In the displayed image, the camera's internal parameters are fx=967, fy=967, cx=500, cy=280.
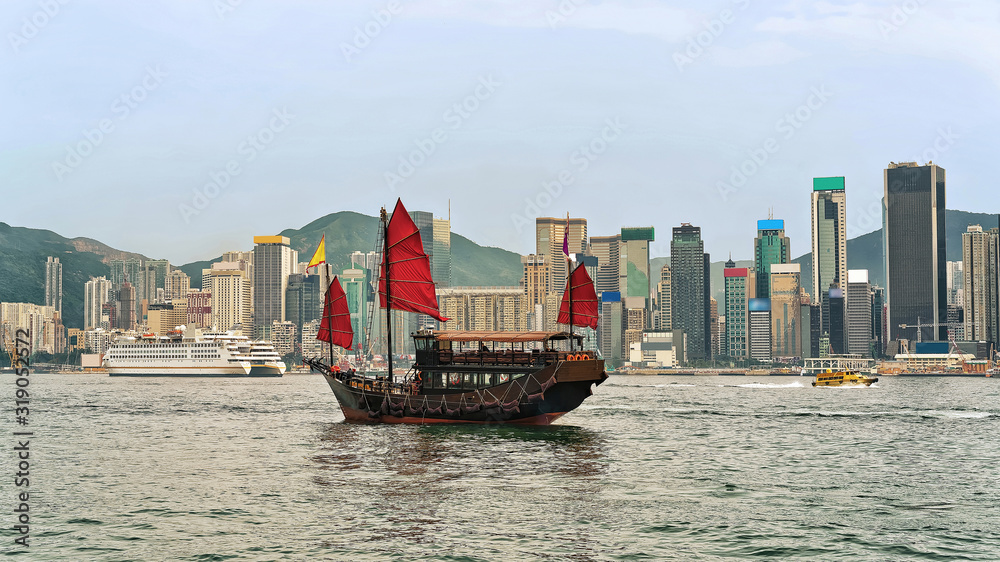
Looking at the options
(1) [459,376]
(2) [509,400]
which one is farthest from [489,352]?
(2) [509,400]

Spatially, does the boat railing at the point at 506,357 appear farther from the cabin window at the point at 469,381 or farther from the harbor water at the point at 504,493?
the harbor water at the point at 504,493

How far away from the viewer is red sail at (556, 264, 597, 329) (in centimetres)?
6638

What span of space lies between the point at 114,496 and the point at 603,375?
29911 mm

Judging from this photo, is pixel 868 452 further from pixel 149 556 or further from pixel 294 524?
pixel 149 556

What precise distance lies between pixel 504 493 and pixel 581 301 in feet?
110

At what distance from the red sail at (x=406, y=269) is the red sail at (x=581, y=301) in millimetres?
9478

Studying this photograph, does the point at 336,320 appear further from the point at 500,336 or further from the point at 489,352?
the point at 500,336

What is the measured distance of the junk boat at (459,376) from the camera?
56625 mm

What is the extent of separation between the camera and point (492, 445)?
48.7 metres

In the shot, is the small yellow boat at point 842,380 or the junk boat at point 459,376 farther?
the small yellow boat at point 842,380

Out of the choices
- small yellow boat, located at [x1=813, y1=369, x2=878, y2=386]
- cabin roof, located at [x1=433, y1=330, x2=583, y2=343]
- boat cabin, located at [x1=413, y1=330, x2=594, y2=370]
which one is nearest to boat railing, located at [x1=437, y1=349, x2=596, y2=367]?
boat cabin, located at [x1=413, y1=330, x2=594, y2=370]

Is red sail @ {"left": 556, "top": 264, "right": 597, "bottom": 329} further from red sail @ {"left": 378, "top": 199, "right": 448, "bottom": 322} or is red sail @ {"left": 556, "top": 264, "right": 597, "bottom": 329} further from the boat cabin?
red sail @ {"left": 378, "top": 199, "right": 448, "bottom": 322}

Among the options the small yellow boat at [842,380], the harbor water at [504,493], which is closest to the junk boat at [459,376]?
the harbor water at [504,493]

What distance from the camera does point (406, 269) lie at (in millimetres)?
62438
